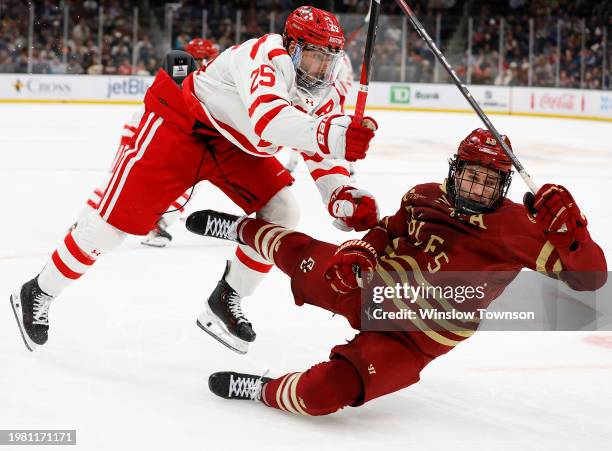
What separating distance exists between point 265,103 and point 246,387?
78 cm

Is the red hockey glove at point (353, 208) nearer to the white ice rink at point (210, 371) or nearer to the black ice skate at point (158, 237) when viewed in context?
the white ice rink at point (210, 371)

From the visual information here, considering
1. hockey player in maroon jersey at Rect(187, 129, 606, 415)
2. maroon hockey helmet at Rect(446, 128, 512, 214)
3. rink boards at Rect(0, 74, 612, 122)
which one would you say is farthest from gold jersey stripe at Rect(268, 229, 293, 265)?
rink boards at Rect(0, 74, 612, 122)

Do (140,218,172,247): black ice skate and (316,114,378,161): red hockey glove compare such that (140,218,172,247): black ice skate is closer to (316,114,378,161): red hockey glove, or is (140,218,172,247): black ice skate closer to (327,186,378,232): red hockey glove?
(327,186,378,232): red hockey glove

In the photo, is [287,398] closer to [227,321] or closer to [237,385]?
[237,385]

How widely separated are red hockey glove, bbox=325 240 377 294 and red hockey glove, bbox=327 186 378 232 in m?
0.25

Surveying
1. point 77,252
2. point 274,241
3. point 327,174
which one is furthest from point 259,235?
point 77,252

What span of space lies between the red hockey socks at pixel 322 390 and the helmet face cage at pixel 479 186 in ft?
1.73

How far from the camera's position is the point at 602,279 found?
7.48ft

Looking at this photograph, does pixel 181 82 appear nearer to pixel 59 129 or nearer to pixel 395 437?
pixel 395 437

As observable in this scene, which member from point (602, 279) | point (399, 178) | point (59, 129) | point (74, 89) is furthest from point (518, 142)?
point (602, 279)

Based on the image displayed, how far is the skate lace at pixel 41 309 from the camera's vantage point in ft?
9.66

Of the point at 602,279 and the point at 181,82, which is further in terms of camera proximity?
the point at 181,82

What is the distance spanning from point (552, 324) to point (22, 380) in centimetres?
192

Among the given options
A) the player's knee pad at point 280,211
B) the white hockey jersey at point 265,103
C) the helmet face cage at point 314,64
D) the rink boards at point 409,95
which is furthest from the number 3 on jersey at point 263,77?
the rink boards at point 409,95
